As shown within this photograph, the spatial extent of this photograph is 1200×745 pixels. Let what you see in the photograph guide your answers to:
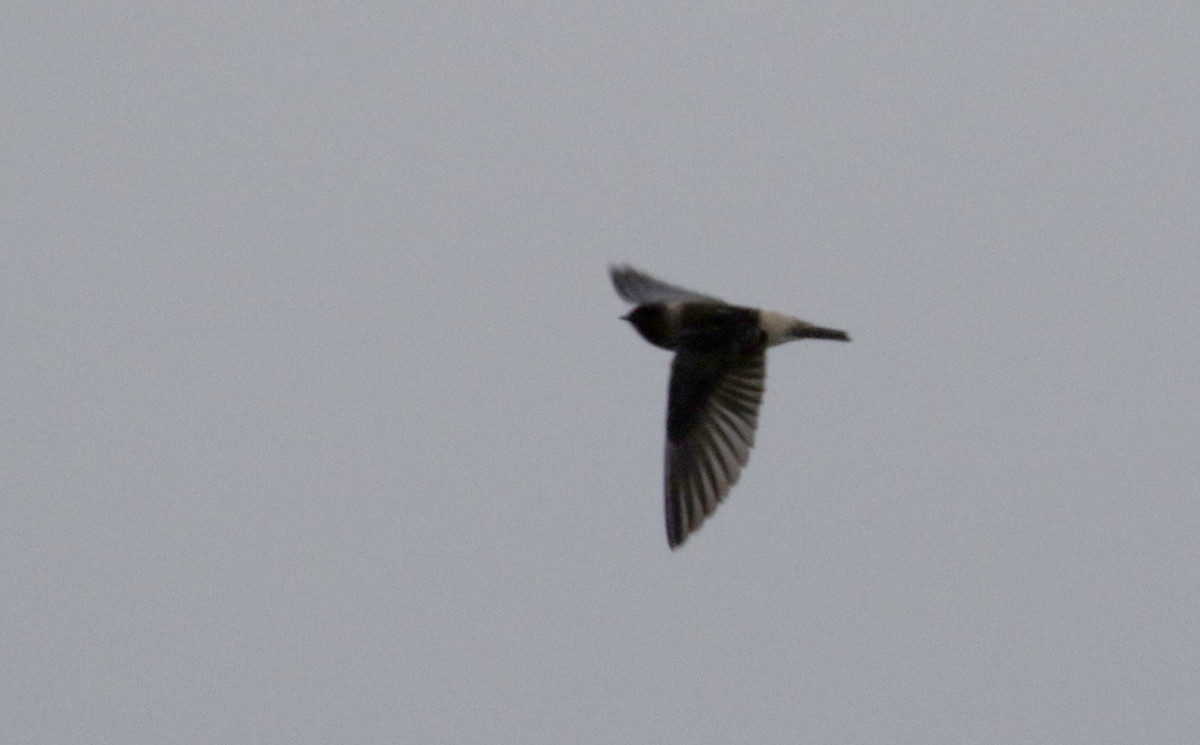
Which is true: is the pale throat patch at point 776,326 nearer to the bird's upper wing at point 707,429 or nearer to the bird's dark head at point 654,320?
the bird's upper wing at point 707,429

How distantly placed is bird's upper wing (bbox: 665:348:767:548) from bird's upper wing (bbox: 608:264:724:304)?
0.19 metres

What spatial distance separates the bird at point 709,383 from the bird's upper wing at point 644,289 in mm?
32

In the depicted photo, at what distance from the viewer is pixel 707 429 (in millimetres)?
6855

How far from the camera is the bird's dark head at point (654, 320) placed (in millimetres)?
6785

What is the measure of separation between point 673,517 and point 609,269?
1049 mm

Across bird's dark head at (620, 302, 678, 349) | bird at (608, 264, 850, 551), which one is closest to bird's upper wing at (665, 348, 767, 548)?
bird at (608, 264, 850, 551)

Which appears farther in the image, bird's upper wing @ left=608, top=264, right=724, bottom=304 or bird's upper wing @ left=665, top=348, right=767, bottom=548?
bird's upper wing @ left=608, top=264, right=724, bottom=304

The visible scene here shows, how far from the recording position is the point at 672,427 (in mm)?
6949

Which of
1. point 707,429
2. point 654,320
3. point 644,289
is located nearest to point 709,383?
point 707,429

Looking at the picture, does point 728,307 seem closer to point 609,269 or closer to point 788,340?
point 788,340

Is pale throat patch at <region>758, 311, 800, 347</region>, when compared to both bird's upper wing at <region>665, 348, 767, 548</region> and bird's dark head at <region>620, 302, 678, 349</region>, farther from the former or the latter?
bird's dark head at <region>620, 302, 678, 349</region>

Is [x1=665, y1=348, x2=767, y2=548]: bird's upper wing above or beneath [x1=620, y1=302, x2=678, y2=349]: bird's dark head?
beneath

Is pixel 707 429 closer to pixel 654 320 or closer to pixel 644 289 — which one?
pixel 654 320

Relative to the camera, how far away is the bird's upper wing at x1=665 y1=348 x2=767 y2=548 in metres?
6.73
